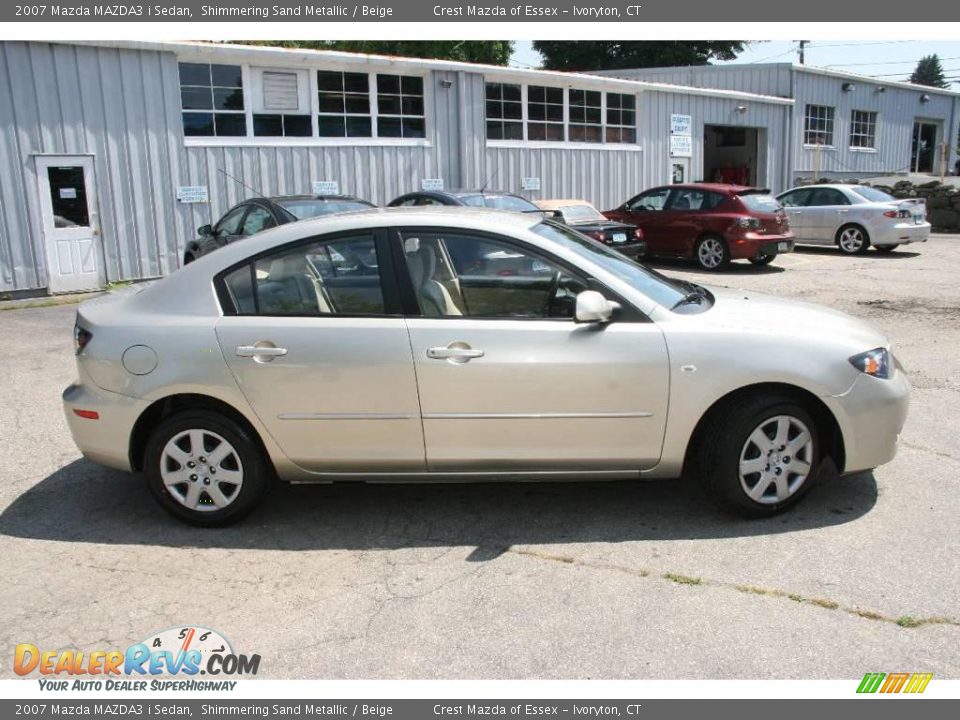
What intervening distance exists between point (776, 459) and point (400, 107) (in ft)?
44.8

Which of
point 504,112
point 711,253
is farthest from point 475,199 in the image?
point 504,112

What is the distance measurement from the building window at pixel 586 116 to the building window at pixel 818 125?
9951mm

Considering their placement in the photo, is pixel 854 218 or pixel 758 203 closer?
pixel 758 203

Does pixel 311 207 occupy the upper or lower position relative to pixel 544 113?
lower

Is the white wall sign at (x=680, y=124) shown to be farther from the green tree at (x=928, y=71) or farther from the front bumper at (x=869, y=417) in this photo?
the green tree at (x=928, y=71)

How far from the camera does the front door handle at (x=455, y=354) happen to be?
4012mm

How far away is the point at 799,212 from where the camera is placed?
691 inches

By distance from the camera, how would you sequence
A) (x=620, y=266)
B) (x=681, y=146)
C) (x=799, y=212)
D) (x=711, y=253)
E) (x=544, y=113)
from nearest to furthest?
(x=620, y=266) → (x=711, y=253) → (x=799, y=212) → (x=544, y=113) → (x=681, y=146)

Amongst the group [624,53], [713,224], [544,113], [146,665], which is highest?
[624,53]

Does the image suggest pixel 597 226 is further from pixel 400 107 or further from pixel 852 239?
pixel 852 239
